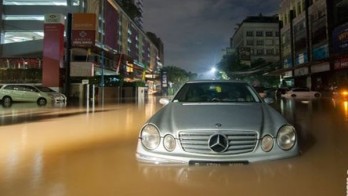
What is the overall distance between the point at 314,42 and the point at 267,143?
53151 mm

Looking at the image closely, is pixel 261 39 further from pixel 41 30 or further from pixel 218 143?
pixel 218 143

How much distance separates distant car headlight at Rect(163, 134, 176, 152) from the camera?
4.80 metres

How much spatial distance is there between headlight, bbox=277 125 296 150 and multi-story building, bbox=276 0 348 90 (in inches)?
1557

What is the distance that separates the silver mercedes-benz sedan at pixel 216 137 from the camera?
466cm

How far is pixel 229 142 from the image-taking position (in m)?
4.66

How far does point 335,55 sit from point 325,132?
36.6 m

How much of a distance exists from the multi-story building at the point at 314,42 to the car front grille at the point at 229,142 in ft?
132

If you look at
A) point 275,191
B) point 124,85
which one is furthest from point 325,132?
point 124,85

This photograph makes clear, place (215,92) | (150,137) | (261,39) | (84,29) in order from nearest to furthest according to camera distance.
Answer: (150,137)
(215,92)
(84,29)
(261,39)

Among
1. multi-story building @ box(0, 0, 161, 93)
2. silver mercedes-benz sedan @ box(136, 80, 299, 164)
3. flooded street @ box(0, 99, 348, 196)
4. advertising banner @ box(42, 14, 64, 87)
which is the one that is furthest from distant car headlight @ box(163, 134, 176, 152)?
→ multi-story building @ box(0, 0, 161, 93)

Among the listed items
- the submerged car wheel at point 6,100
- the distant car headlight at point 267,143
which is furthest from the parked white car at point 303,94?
the distant car headlight at point 267,143

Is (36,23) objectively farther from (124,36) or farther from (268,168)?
(268,168)

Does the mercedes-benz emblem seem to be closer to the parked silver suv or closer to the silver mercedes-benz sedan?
the silver mercedes-benz sedan

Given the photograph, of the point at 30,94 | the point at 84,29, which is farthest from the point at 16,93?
the point at 84,29
